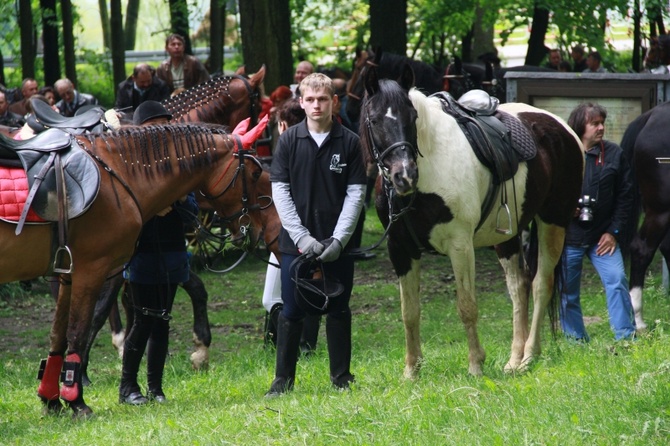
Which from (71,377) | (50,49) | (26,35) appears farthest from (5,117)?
(50,49)

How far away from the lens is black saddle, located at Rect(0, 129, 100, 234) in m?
6.24

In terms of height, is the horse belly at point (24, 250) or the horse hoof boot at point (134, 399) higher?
the horse belly at point (24, 250)

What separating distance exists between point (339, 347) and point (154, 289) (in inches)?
52.2

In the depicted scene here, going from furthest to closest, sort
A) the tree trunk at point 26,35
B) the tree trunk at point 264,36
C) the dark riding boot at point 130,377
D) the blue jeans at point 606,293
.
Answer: the tree trunk at point 26,35 < the tree trunk at point 264,36 < the blue jeans at point 606,293 < the dark riding boot at point 130,377

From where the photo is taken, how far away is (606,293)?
8500mm

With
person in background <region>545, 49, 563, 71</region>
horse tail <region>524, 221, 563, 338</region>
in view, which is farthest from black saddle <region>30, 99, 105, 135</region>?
person in background <region>545, 49, 563, 71</region>

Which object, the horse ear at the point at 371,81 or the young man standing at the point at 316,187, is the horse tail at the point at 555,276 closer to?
the young man standing at the point at 316,187

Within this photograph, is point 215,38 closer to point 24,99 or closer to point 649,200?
point 24,99

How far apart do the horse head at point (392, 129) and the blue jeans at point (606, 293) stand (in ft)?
8.80

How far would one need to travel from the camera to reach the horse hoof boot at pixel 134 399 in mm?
7043

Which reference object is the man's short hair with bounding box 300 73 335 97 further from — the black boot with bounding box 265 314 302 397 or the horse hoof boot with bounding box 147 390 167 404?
the horse hoof boot with bounding box 147 390 167 404

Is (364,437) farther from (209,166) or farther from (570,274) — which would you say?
(570,274)

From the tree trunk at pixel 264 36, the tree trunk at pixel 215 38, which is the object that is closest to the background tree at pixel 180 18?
the tree trunk at pixel 215 38

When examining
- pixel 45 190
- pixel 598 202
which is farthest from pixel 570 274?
pixel 45 190
